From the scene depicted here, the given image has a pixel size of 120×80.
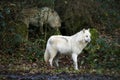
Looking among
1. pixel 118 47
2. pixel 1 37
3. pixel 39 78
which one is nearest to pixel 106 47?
pixel 118 47

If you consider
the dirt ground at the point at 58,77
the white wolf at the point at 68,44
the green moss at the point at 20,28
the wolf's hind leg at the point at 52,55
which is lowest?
the dirt ground at the point at 58,77

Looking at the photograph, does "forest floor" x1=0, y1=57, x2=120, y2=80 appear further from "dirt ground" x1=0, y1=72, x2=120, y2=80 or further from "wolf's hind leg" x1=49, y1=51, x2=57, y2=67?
"wolf's hind leg" x1=49, y1=51, x2=57, y2=67

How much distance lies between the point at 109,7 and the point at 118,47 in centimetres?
830

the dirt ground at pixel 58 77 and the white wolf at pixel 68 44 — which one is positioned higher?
the white wolf at pixel 68 44

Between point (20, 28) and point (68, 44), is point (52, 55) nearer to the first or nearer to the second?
point (68, 44)

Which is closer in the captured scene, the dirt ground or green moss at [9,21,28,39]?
the dirt ground

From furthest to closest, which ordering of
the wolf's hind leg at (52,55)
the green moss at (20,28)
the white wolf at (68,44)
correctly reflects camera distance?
1. the green moss at (20,28)
2. the wolf's hind leg at (52,55)
3. the white wolf at (68,44)

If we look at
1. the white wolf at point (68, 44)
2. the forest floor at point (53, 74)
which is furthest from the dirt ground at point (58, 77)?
the white wolf at point (68, 44)

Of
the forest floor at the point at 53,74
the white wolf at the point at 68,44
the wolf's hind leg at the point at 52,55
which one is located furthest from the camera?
the wolf's hind leg at the point at 52,55

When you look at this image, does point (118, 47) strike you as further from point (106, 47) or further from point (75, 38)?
point (75, 38)

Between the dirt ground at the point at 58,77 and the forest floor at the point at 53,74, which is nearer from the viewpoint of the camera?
the dirt ground at the point at 58,77

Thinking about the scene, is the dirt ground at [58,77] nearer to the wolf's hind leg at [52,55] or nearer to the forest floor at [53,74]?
the forest floor at [53,74]

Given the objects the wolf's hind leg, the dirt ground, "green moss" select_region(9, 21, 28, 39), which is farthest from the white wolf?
"green moss" select_region(9, 21, 28, 39)

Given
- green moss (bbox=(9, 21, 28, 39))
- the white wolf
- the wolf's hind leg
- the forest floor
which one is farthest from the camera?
green moss (bbox=(9, 21, 28, 39))
